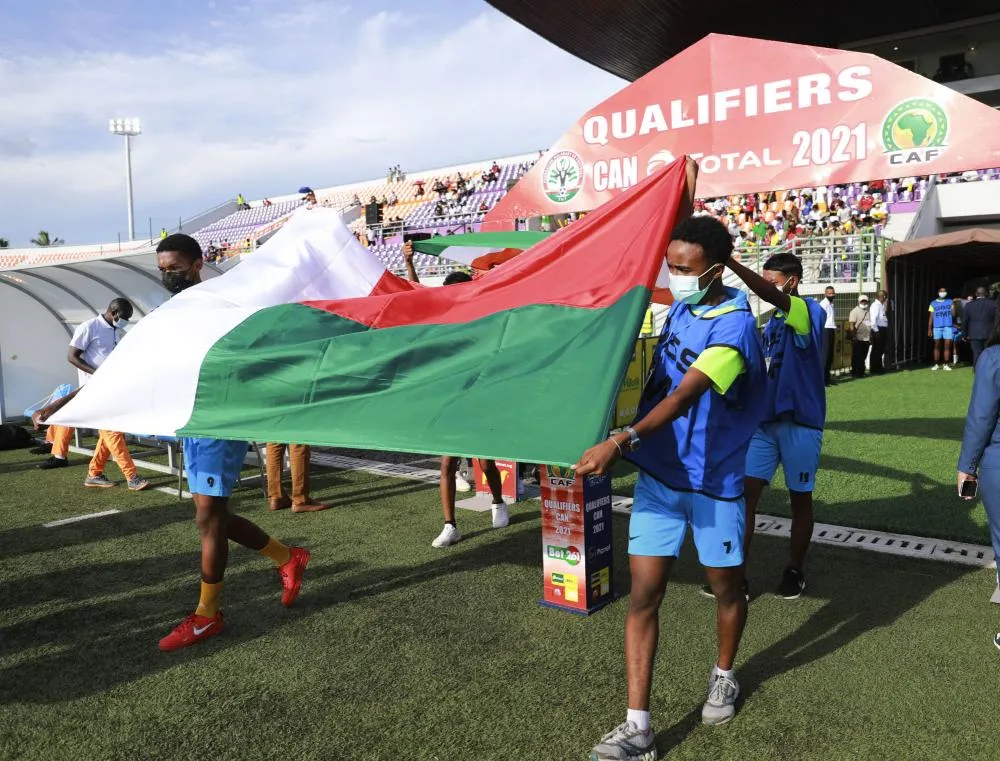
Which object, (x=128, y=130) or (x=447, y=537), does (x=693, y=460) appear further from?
(x=128, y=130)

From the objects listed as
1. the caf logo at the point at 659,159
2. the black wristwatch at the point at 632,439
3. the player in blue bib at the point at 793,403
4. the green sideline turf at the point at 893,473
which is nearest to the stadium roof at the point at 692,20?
the green sideline turf at the point at 893,473

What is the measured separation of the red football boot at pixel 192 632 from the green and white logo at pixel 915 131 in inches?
186

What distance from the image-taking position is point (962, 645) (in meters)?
3.60

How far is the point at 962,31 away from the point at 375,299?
41.2 m

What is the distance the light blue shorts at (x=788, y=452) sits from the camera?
13.5ft

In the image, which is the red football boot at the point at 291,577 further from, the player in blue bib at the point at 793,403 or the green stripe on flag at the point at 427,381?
the player in blue bib at the point at 793,403

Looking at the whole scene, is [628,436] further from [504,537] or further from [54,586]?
[54,586]

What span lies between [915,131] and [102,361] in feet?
24.9

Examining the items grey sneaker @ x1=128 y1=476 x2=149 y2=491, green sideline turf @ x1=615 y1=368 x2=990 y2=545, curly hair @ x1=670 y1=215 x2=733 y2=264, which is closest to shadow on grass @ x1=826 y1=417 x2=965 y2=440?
green sideline turf @ x1=615 y1=368 x2=990 y2=545

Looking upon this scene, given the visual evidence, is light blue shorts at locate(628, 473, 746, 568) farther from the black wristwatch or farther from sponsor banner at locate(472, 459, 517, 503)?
sponsor banner at locate(472, 459, 517, 503)

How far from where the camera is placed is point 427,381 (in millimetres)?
3240

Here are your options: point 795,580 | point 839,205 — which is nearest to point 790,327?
point 795,580

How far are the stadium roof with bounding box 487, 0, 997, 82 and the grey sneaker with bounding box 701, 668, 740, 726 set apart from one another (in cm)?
3671

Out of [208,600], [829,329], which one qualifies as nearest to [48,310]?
[208,600]
